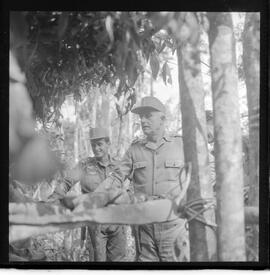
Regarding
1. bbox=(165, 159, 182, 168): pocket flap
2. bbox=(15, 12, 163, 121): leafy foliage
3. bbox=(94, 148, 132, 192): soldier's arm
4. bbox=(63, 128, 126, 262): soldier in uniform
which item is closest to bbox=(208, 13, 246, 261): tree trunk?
bbox=(165, 159, 182, 168): pocket flap

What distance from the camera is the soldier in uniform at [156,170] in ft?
16.3

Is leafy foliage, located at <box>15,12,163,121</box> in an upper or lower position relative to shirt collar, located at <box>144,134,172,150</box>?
upper

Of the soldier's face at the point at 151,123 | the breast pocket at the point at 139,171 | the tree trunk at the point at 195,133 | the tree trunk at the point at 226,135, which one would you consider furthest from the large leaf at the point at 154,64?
the breast pocket at the point at 139,171

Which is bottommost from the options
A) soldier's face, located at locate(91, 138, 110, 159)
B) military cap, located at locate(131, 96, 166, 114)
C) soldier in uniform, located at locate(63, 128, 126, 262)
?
soldier in uniform, located at locate(63, 128, 126, 262)

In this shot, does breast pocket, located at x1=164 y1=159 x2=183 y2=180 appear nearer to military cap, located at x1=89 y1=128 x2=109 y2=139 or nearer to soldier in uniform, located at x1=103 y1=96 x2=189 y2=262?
soldier in uniform, located at x1=103 y1=96 x2=189 y2=262

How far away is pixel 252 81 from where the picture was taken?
500 cm

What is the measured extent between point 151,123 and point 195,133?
0.36 meters

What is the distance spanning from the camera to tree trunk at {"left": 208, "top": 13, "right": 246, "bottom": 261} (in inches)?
196

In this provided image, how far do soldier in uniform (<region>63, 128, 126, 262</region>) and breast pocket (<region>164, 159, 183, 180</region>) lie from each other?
0.41 meters

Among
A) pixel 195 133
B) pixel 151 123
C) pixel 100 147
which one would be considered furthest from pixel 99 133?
pixel 195 133

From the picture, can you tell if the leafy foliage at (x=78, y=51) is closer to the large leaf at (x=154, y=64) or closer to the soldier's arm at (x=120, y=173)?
the large leaf at (x=154, y=64)
